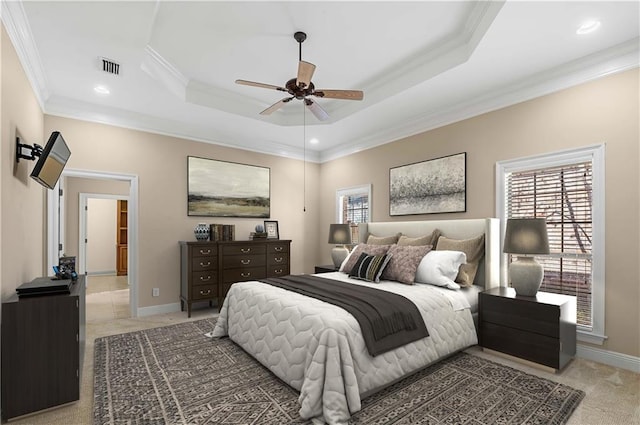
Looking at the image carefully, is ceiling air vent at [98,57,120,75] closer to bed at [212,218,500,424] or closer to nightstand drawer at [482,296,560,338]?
bed at [212,218,500,424]

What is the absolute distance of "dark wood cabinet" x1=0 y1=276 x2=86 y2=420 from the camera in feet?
6.61

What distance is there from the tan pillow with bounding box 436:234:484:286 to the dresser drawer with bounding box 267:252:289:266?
265 centimetres

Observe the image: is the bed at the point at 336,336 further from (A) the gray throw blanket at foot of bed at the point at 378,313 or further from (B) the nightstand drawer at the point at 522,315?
(B) the nightstand drawer at the point at 522,315

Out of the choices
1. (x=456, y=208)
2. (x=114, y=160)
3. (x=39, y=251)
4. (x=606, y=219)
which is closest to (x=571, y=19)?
(x=606, y=219)

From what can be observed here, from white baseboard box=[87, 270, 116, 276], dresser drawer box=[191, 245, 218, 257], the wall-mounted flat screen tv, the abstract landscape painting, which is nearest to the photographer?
the wall-mounted flat screen tv

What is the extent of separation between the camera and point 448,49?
3.03m

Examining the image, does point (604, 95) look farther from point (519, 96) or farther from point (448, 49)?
point (448, 49)

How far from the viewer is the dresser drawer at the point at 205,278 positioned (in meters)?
4.38

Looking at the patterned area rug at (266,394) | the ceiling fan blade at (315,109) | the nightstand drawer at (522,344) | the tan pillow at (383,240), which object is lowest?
the patterned area rug at (266,394)

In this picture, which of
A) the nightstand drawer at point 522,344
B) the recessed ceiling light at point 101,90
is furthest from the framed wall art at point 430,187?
the recessed ceiling light at point 101,90

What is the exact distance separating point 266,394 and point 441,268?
2.01 meters

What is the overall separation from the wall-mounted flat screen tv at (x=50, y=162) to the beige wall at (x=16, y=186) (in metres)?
0.16

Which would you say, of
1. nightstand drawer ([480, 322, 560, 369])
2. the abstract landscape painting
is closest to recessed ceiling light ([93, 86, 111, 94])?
the abstract landscape painting

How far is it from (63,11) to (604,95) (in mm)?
4480
